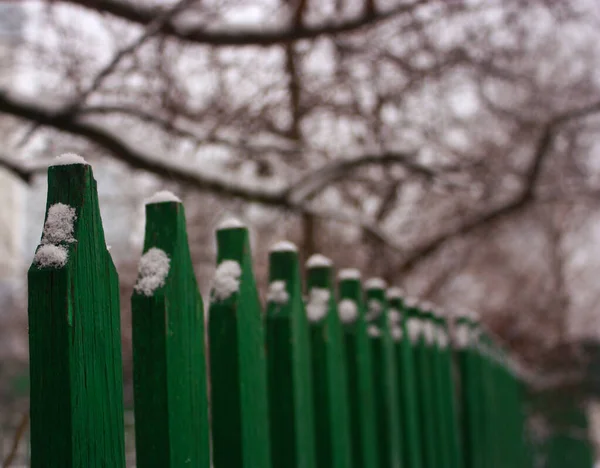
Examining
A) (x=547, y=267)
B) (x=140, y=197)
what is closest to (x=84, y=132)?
(x=140, y=197)

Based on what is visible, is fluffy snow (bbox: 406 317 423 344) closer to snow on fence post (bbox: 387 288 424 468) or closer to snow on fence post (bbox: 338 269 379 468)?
snow on fence post (bbox: 387 288 424 468)

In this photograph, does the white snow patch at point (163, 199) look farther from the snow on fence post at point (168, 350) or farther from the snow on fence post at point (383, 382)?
the snow on fence post at point (383, 382)

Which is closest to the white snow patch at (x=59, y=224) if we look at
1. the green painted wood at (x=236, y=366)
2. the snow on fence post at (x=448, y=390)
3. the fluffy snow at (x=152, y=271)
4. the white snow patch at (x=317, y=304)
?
the fluffy snow at (x=152, y=271)

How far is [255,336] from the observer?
1.21 meters

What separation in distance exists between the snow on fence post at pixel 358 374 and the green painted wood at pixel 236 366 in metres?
0.50

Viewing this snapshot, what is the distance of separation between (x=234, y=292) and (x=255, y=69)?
150 inches

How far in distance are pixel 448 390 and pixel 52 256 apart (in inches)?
92.5

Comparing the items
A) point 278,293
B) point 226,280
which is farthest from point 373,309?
point 226,280

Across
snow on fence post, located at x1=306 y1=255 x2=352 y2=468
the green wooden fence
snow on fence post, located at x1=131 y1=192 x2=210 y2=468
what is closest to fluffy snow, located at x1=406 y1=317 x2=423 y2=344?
the green wooden fence

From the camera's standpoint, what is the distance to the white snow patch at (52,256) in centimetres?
84

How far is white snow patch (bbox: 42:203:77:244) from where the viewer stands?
0.86 meters

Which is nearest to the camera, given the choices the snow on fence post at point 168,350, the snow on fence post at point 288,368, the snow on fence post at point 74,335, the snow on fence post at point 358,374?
the snow on fence post at point 74,335

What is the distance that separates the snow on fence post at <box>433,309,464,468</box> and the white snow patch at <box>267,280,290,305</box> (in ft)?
4.94

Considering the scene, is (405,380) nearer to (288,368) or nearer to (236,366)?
(288,368)
